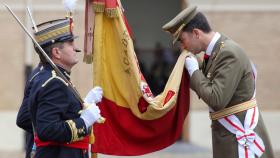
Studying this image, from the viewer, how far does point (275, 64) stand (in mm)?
12062

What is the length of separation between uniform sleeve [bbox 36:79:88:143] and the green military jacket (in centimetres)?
97

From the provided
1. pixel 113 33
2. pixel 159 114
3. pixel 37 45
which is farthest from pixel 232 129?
pixel 37 45

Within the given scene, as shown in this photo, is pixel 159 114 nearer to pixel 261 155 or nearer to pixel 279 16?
pixel 261 155

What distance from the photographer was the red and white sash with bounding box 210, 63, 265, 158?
5152 mm

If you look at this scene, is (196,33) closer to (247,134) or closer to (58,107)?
(247,134)

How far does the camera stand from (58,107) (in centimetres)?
447

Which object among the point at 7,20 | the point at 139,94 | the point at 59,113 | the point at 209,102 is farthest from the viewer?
the point at 7,20

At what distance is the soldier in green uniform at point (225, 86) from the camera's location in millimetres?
5020

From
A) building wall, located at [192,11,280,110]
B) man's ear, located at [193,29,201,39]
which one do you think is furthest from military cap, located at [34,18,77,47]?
building wall, located at [192,11,280,110]

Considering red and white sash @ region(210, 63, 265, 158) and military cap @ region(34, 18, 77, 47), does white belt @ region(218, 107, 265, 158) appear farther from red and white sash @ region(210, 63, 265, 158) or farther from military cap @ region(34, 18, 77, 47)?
military cap @ region(34, 18, 77, 47)

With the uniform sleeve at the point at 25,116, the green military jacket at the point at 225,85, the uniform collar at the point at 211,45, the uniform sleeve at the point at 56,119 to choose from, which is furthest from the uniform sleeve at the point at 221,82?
the uniform sleeve at the point at 25,116

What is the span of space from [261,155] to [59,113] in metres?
1.58

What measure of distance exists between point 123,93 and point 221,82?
797mm

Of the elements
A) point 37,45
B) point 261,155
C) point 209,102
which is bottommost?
point 261,155
